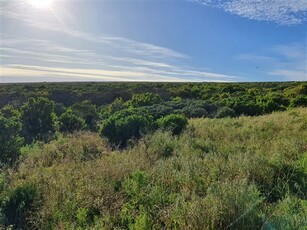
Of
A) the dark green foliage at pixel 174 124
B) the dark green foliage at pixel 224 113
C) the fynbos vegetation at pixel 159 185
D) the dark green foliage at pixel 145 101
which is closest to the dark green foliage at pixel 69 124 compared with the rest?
the fynbos vegetation at pixel 159 185

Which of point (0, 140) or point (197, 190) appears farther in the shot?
point (0, 140)

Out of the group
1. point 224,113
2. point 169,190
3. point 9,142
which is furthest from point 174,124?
point 224,113

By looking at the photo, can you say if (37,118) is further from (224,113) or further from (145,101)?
(224,113)

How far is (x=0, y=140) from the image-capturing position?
9.72 meters

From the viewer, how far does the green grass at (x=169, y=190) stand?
419 centimetres

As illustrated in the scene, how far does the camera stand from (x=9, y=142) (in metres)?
9.71

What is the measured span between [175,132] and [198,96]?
24508mm

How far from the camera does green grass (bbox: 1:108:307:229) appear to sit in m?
4.19

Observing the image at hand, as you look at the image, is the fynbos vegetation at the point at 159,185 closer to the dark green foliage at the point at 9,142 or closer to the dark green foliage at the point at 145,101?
the dark green foliage at the point at 9,142

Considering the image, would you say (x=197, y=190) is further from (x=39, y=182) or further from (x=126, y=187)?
(x=39, y=182)

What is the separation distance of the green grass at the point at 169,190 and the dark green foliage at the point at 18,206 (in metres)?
0.07

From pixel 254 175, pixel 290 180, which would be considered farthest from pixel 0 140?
pixel 290 180

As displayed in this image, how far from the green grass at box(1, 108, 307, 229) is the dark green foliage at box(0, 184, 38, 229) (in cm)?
7

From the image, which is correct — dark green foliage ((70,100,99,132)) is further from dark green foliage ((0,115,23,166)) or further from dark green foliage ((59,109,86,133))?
dark green foliage ((0,115,23,166))
